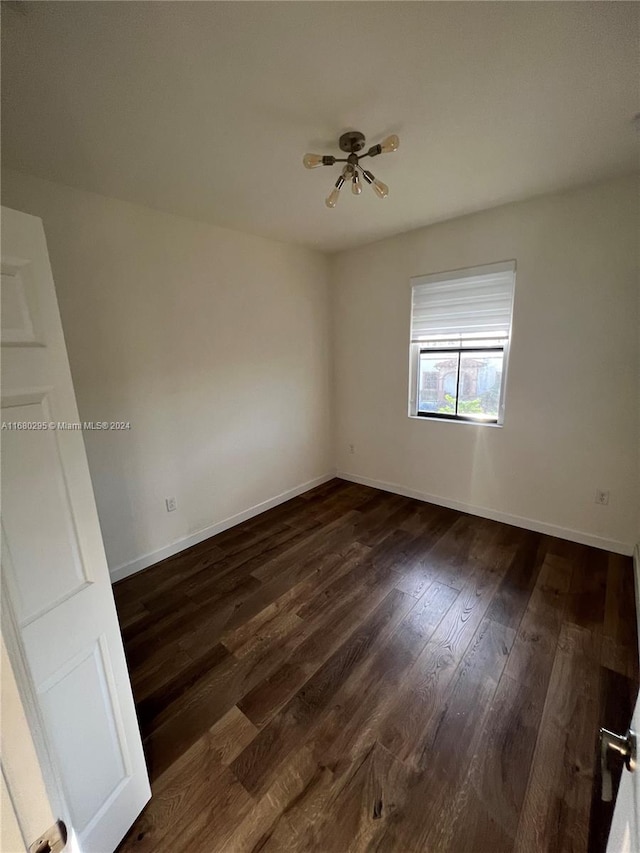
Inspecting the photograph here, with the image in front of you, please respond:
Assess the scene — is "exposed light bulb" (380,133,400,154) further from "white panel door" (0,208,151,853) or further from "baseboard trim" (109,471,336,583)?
"baseboard trim" (109,471,336,583)

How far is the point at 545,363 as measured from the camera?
258cm

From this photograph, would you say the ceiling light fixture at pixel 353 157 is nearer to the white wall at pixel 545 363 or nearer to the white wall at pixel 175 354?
the white wall at pixel 175 354

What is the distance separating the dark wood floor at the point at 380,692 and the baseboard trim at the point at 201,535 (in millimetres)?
87

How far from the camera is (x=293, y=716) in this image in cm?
145

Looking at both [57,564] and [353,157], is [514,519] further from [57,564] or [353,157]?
[57,564]

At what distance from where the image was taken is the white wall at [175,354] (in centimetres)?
209

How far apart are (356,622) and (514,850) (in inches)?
39.2

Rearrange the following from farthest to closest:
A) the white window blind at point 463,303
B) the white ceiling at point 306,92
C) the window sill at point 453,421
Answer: the window sill at point 453,421, the white window blind at point 463,303, the white ceiling at point 306,92

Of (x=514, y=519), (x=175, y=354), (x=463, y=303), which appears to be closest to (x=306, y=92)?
(x=175, y=354)

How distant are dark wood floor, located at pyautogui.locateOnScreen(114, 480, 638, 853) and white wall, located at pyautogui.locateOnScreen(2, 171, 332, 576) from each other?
0.54 m

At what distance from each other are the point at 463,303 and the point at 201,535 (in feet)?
9.85

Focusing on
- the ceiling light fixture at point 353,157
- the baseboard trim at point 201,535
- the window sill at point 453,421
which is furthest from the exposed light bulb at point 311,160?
the baseboard trim at point 201,535

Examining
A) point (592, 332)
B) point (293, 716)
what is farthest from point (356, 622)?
point (592, 332)

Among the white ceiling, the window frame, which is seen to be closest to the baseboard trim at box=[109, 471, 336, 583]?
the window frame
